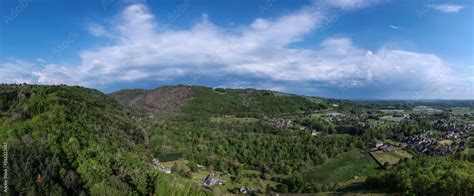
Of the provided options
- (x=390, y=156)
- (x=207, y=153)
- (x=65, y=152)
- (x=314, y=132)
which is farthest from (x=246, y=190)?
(x=314, y=132)

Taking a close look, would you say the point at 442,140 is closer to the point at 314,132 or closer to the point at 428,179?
the point at 314,132

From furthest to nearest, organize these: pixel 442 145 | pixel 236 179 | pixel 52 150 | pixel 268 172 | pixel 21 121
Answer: pixel 442 145
pixel 268 172
pixel 236 179
pixel 21 121
pixel 52 150

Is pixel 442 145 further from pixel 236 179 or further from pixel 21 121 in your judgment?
pixel 21 121

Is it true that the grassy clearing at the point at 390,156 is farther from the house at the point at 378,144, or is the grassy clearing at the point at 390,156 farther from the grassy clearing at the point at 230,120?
the grassy clearing at the point at 230,120

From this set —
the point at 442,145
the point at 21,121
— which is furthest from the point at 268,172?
the point at 21,121

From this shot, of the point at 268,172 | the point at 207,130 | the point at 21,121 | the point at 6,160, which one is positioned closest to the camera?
the point at 6,160

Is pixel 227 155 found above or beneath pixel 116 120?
beneath

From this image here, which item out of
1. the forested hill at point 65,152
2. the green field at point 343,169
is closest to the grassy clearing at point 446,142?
the green field at point 343,169
